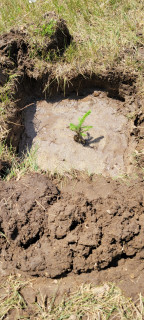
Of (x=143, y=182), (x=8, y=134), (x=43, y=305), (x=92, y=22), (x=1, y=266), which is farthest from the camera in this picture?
(x=92, y=22)

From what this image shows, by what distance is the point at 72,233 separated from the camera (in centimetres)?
193

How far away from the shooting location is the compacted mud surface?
1871mm

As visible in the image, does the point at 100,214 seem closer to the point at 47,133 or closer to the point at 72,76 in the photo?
the point at 47,133

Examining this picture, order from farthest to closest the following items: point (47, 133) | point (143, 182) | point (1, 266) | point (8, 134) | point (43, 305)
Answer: point (47, 133) → point (8, 134) → point (143, 182) → point (1, 266) → point (43, 305)

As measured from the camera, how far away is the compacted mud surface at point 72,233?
1871 mm

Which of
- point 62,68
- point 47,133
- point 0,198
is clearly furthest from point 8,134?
point 62,68

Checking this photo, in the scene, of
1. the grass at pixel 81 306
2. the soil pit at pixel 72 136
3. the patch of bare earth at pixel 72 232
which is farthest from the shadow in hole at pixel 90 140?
the grass at pixel 81 306

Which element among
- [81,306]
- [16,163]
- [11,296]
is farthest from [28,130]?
[81,306]

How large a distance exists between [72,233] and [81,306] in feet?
1.54

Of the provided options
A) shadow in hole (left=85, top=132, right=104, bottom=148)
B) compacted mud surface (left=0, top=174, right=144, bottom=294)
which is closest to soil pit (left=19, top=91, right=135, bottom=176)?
shadow in hole (left=85, top=132, right=104, bottom=148)

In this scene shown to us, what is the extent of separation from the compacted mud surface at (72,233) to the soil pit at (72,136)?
474mm

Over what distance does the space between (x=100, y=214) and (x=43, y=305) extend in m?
0.72

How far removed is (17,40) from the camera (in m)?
2.92

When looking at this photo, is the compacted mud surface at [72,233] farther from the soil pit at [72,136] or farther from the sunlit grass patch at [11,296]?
the soil pit at [72,136]
